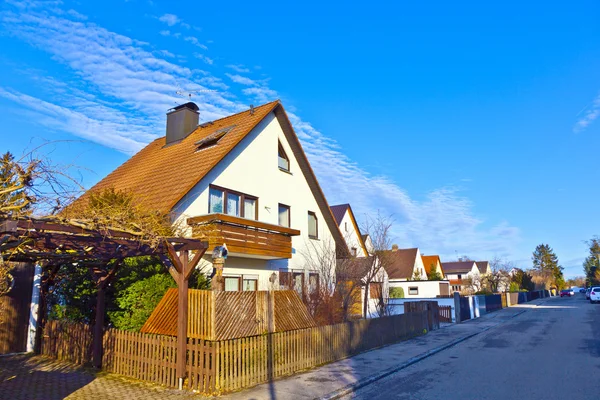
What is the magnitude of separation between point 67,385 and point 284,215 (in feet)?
39.7

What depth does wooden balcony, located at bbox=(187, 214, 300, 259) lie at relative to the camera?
45.0 feet

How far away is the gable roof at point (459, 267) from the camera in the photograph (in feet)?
287

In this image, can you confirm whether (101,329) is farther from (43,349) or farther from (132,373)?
(43,349)

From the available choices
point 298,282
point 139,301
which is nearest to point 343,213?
point 298,282

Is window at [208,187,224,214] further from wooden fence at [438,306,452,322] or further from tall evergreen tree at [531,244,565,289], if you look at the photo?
tall evergreen tree at [531,244,565,289]

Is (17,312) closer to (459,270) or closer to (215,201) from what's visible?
(215,201)

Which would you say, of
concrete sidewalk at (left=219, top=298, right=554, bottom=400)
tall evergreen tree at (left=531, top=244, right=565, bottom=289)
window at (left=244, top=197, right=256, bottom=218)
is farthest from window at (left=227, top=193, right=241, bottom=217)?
tall evergreen tree at (left=531, top=244, right=565, bottom=289)

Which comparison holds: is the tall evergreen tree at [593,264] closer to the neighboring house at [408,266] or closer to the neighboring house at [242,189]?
the neighboring house at [408,266]

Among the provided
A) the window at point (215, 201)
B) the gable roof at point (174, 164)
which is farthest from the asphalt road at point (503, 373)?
the window at point (215, 201)

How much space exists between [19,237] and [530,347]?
615 inches

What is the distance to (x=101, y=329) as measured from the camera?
10336 millimetres

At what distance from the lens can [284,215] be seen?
19734 millimetres

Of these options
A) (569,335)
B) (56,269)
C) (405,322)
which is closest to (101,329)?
(56,269)

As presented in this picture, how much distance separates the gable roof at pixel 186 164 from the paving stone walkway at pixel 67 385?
4.98 metres
